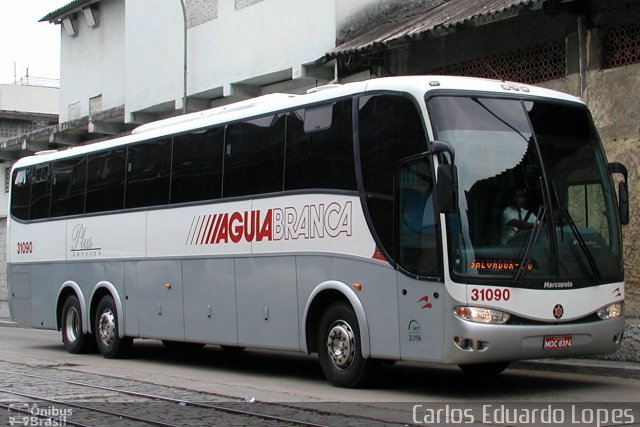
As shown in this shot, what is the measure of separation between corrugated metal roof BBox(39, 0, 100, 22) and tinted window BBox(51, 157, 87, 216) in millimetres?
13016

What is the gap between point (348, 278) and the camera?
36.6 feet

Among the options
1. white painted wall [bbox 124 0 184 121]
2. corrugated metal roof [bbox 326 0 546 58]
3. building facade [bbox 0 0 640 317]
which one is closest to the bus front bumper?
building facade [bbox 0 0 640 317]

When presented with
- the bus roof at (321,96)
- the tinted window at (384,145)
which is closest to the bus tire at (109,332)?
the bus roof at (321,96)

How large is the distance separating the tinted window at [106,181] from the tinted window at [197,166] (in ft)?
5.67

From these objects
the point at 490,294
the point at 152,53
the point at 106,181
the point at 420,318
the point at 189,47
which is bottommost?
the point at 420,318

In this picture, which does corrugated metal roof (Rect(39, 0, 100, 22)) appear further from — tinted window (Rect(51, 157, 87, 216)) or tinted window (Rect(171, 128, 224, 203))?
tinted window (Rect(171, 128, 224, 203))

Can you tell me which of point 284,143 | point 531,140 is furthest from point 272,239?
point 531,140

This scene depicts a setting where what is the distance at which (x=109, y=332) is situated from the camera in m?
16.0

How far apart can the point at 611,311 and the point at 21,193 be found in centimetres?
1229

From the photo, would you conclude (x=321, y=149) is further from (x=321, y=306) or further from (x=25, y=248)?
(x=25, y=248)

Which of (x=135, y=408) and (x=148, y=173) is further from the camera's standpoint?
(x=148, y=173)

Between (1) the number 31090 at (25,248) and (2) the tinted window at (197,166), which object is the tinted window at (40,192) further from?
(2) the tinted window at (197,166)

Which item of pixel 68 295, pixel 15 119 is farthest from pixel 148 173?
pixel 15 119

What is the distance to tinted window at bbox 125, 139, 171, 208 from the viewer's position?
14.7m
